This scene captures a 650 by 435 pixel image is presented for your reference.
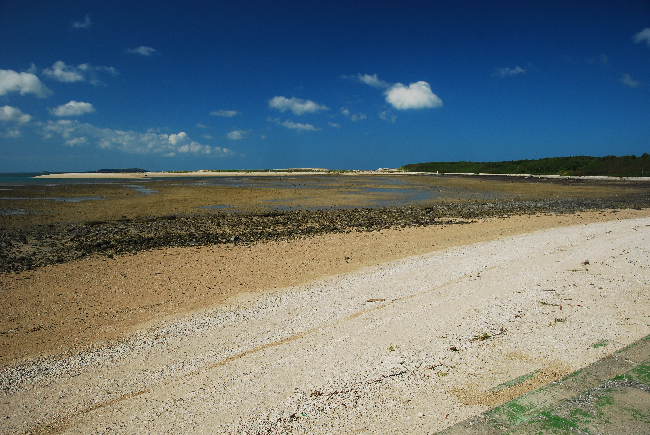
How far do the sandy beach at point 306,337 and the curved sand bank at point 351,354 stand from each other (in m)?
0.02

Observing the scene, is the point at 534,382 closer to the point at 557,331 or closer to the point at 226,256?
the point at 557,331

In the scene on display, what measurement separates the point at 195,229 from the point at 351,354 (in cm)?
1346

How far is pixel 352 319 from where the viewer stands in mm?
6383

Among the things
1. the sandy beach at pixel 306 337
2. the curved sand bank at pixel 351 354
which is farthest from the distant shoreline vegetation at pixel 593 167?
the curved sand bank at pixel 351 354

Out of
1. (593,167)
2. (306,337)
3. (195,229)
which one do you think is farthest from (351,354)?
(593,167)

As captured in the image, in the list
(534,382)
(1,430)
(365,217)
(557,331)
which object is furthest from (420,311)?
(365,217)

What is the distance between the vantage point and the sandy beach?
3965mm

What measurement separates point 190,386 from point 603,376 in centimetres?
435

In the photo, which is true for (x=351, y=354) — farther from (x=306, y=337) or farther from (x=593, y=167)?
(x=593, y=167)

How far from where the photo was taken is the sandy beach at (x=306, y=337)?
396 centimetres

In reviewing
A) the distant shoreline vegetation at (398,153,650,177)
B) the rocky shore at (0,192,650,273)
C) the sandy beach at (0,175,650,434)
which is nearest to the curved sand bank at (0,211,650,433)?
the sandy beach at (0,175,650,434)

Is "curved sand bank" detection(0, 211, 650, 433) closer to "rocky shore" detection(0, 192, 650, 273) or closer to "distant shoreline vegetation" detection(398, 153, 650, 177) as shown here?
"rocky shore" detection(0, 192, 650, 273)

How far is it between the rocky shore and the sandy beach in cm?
233

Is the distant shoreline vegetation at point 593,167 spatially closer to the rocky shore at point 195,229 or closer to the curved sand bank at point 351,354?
the rocky shore at point 195,229
